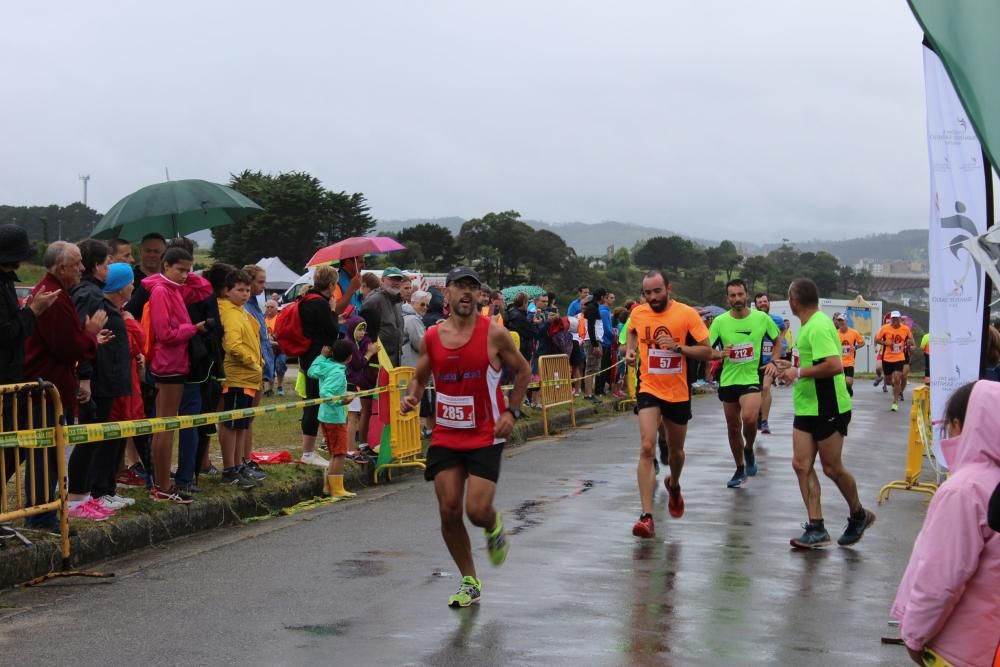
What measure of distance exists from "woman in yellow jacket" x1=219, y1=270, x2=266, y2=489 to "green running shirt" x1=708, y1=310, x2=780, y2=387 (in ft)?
16.9

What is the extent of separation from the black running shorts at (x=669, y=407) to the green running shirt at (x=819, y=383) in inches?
48.5

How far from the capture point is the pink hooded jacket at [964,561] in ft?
12.7

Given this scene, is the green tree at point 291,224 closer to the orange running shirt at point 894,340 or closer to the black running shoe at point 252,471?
the orange running shirt at point 894,340

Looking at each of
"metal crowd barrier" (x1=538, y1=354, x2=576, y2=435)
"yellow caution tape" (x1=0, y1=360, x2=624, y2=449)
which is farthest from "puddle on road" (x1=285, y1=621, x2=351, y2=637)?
Result: "metal crowd barrier" (x1=538, y1=354, x2=576, y2=435)

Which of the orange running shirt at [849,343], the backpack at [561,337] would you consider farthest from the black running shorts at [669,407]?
the orange running shirt at [849,343]

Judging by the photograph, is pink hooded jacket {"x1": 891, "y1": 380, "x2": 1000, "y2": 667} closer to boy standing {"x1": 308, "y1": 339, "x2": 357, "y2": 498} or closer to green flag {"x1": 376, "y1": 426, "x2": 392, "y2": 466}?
boy standing {"x1": 308, "y1": 339, "x2": 357, "y2": 498}

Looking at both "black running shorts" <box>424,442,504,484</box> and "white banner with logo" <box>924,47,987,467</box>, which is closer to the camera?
"black running shorts" <box>424,442,504,484</box>

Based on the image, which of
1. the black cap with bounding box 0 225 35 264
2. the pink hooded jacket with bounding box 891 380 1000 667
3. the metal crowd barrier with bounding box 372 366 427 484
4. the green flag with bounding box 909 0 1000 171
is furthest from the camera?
the metal crowd barrier with bounding box 372 366 427 484

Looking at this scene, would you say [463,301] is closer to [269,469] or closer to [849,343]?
[269,469]

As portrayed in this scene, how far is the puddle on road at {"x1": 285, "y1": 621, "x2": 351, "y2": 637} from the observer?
6.72 meters

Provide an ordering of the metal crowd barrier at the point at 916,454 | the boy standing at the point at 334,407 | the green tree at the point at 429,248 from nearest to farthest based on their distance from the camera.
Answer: the boy standing at the point at 334,407
the metal crowd barrier at the point at 916,454
the green tree at the point at 429,248

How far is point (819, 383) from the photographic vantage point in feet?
32.3

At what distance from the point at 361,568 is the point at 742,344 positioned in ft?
21.7

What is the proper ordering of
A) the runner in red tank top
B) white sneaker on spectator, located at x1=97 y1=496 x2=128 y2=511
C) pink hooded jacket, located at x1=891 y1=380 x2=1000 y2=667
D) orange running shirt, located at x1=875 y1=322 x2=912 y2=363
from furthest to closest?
1. orange running shirt, located at x1=875 y1=322 x2=912 y2=363
2. white sneaker on spectator, located at x1=97 y1=496 x2=128 y2=511
3. the runner in red tank top
4. pink hooded jacket, located at x1=891 y1=380 x2=1000 y2=667
